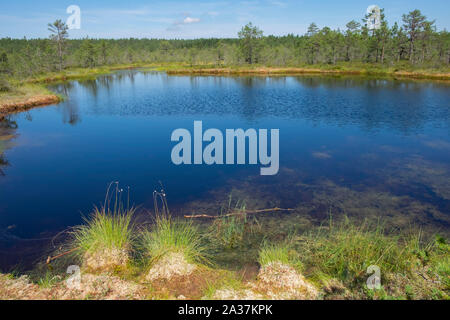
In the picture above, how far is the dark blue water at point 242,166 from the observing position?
9.73 metres

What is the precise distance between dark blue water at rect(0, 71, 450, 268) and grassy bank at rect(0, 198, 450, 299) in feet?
8.10

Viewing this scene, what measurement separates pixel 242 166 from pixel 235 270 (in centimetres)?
718

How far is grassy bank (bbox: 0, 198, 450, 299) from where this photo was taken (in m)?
5.16

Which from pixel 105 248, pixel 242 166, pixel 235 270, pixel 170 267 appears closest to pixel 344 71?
pixel 242 166

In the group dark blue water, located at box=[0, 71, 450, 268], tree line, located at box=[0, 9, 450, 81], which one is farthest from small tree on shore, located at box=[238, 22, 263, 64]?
dark blue water, located at box=[0, 71, 450, 268]

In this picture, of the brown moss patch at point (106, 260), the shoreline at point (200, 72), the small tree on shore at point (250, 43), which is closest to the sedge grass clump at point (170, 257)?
the brown moss patch at point (106, 260)

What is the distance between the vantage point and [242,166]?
1327 centimetres

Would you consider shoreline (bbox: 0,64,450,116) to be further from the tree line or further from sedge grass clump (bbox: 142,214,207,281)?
sedge grass clump (bbox: 142,214,207,281)

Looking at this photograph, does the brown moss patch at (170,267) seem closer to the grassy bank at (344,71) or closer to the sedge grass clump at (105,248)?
the sedge grass clump at (105,248)

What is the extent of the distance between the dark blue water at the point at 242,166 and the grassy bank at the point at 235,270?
2.47m

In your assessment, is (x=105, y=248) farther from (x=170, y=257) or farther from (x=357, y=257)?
(x=357, y=257)

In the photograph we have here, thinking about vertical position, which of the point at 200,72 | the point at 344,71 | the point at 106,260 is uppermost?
the point at 200,72
